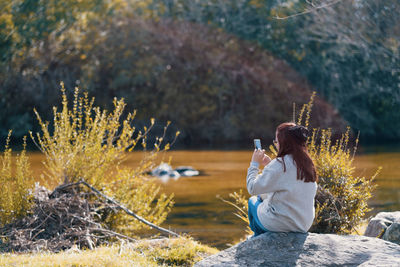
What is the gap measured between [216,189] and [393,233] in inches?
249

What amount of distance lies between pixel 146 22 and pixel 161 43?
42.4 inches

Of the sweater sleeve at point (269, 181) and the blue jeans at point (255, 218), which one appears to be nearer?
the sweater sleeve at point (269, 181)

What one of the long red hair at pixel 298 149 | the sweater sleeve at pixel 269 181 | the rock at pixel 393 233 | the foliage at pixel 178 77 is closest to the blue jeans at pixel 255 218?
the sweater sleeve at pixel 269 181

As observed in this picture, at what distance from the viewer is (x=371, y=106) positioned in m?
23.8

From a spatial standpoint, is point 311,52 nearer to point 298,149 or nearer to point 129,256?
point 129,256

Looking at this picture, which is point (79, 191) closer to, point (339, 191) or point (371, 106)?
point (339, 191)

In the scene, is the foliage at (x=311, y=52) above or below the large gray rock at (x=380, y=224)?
above

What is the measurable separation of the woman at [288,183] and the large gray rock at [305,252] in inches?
4.6

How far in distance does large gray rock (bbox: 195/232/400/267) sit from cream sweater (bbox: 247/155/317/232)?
95 mm

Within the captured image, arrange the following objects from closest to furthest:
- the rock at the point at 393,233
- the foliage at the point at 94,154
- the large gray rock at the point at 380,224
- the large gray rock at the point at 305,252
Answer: the large gray rock at the point at 305,252 < the rock at the point at 393,233 < the large gray rock at the point at 380,224 < the foliage at the point at 94,154

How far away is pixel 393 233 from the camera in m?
5.59

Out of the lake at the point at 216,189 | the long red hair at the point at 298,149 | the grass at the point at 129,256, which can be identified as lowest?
the lake at the point at 216,189

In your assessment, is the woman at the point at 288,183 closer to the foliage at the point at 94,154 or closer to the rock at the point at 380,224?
the rock at the point at 380,224

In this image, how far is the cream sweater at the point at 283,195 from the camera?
4.30m
